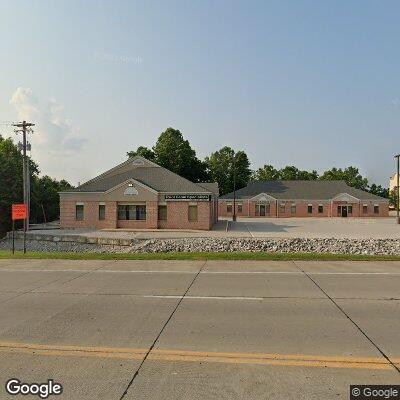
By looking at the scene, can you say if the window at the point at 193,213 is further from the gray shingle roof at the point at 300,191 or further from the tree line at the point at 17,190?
the gray shingle roof at the point at 300,191

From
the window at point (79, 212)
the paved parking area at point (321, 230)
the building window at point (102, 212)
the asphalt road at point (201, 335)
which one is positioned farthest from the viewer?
the window at point (79, 212)

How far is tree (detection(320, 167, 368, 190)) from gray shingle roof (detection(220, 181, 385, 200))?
1291 inches

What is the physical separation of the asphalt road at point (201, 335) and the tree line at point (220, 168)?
192 ft

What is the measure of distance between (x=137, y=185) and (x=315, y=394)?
122 feet

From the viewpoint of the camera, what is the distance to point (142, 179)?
142 feet

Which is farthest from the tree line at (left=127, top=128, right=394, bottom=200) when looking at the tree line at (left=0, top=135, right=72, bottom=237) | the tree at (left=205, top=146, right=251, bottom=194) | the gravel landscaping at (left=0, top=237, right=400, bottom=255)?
the gravel landscaping at (left=0, top=237, right=400, bottom=255)

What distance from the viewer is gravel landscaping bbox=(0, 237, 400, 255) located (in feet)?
92.2

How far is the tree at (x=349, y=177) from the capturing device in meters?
104

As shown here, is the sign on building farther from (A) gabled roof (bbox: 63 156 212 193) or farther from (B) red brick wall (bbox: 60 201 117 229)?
(B) red brick wall (bbox: 60 201 117 229)

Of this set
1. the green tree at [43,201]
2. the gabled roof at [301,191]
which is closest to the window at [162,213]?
the green tree at [43,201]

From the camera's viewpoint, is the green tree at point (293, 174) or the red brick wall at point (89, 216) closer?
the red brick wall at point (89, 216)

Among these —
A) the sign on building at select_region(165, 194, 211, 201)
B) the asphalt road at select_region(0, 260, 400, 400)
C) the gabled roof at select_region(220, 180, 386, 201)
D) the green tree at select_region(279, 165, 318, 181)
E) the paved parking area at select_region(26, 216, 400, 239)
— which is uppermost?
the green tree at select_region(279, 165, 318, 181)

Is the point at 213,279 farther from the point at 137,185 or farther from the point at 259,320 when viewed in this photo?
the point at 137,185

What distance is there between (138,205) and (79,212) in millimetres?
6657
